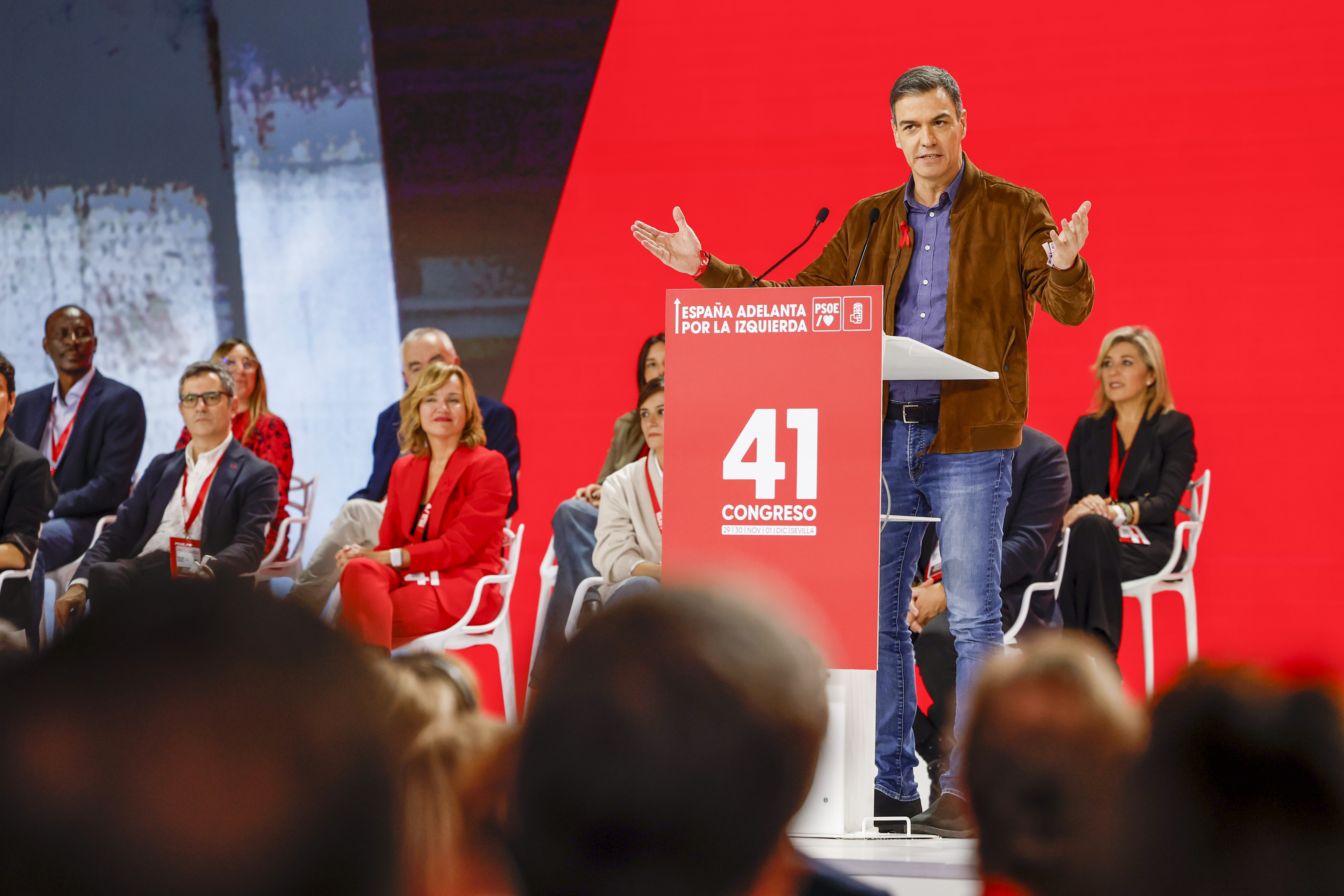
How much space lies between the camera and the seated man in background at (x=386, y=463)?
14.2 feet

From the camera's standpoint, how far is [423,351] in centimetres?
507

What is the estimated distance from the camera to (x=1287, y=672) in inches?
20.3

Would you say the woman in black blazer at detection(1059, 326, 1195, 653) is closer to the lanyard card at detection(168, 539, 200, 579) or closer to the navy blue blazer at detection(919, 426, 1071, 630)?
the navy blue blazer at detection(919, 426, 1071, 630)

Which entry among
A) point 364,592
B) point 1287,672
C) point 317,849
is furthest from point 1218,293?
point 317,849

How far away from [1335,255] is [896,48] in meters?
1.98

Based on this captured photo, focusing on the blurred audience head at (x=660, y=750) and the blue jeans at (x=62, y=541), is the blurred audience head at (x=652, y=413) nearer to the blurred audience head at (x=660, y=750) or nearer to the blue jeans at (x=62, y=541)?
the blue jeans at (x=62, y=541)

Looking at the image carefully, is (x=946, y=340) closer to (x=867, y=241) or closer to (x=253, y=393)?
(x=867, y=241)

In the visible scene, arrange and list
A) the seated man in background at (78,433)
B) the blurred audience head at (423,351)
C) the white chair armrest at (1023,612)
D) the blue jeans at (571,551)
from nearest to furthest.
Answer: the white chair armrest at (1023,612) < the blue jeans at (571,551) < the seated man in background at (78,433) < the blurred audience head at (423,351)

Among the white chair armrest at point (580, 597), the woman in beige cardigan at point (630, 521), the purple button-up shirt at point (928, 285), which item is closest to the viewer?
the purple button-up shirt at point (928, 285)

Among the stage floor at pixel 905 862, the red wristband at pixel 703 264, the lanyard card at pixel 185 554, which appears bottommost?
the stage floor at pixel 905 862

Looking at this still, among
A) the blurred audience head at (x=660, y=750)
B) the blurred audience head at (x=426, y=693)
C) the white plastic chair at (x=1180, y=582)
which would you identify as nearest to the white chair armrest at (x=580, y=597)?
the white plastic chair at (x=1180, y=582)

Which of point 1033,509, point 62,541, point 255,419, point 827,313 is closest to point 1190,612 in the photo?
point 1033,509

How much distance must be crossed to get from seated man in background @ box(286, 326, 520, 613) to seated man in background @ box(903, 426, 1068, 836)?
1.53 m

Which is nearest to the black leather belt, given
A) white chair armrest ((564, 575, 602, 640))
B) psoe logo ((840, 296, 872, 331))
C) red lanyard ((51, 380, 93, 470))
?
psoe logo ((840, 296, 872, 331))
